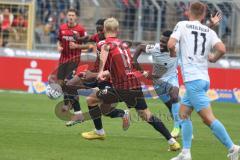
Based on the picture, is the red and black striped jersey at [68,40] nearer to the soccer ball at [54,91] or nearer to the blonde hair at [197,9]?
the soccer ball at [54,91]

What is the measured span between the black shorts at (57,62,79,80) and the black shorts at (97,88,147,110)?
17.3 feet

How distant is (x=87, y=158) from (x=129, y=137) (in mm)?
3069

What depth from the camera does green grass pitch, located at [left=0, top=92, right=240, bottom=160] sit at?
1169cm

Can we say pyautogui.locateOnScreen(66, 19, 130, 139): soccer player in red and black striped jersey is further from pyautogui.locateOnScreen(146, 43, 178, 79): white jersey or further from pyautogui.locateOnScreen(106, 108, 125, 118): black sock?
pyautogui.locateOnScreen(146, 43, 178, 79): white jersey

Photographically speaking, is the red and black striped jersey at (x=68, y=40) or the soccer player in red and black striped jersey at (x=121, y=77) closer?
the soccer player in red and black striped jersey at (x=121, y=77)

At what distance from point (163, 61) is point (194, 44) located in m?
4.39

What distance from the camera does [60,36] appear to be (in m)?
18.4

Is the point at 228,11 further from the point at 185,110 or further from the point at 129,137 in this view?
the point at 185,110

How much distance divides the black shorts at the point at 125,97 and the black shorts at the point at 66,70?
208 inches

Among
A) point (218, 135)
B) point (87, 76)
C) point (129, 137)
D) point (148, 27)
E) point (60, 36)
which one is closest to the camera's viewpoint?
point (218, 135)

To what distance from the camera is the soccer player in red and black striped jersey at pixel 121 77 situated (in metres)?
12.5

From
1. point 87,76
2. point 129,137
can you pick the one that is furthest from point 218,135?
point 87,76

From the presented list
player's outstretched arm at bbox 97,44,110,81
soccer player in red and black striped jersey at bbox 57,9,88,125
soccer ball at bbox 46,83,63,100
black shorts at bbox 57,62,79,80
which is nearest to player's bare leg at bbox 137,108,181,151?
player's outstretched arm at bbox 97,44,110,81

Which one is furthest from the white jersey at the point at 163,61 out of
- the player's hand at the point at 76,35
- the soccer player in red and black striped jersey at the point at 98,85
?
the player's hand at the point at 76,35
